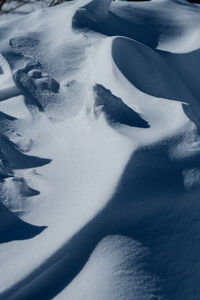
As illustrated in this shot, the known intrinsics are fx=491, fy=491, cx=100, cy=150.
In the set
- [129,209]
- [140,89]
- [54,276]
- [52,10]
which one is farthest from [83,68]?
[54,276]

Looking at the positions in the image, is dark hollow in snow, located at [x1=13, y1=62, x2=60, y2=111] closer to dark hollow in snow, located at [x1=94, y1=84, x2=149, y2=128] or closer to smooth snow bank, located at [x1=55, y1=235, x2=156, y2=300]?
dark hollow in snow, located at [x1=94, y1=84, x2=149, y2=128]

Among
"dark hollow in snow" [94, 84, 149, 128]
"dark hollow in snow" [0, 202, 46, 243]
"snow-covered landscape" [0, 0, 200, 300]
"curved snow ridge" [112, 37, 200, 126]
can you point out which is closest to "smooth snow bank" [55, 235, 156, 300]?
"snow-covered landscape" [0, 0, 200, 300]

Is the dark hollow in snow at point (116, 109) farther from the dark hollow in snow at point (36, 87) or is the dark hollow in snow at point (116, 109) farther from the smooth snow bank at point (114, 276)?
the smooth snow bank at point (114, 276)

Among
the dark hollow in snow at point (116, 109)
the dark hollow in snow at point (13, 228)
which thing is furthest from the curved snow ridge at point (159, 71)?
the dark hollow in snow at point (13, 228)

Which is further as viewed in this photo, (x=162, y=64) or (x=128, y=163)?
(x=162, y=64)

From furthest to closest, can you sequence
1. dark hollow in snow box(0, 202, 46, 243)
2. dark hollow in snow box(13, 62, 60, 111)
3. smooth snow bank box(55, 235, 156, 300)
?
dark hollow in snow box(13, 62, 60, 111), dark hollow in snow box(0, 202, 46, 243), smooth snow bank box(55, 235, 156, 300)

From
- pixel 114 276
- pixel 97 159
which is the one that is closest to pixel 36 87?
pixel 97 159

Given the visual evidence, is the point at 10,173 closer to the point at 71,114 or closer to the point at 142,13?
the point at 71,114
